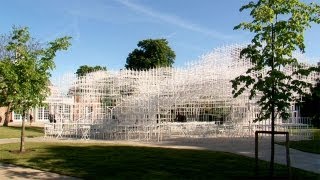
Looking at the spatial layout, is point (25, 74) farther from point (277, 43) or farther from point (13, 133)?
point (13, 133)

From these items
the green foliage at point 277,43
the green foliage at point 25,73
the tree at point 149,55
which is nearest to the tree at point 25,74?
the green foliage at point 25,73

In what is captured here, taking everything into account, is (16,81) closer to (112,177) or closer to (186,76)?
(112,177)

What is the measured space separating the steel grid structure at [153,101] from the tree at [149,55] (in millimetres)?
31300

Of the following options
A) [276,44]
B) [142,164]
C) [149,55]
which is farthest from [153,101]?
[149,55]

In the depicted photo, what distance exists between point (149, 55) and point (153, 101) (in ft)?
133

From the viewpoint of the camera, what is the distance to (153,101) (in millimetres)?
30391

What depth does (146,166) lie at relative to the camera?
15.2 meters

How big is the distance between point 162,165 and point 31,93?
23.8 feet

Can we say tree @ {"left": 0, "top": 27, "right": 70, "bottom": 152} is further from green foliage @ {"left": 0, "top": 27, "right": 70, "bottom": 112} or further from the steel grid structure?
the steel grid structure

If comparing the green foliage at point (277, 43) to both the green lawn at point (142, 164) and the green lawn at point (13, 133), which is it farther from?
the green lawn at point (13, 133)

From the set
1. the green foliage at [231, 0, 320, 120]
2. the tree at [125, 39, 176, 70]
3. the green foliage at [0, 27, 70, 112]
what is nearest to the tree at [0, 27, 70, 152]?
the green foliage at [0, 27, 70, 112]

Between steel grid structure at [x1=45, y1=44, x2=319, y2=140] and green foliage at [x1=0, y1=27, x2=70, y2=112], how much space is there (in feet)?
34.8

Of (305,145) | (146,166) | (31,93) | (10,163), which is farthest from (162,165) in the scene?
(305,145)

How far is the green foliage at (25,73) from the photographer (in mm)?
19625
